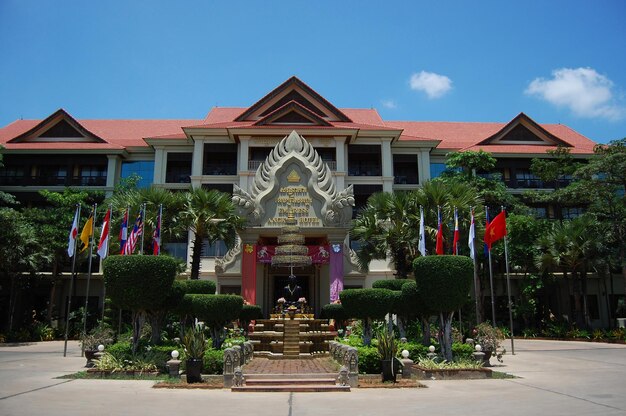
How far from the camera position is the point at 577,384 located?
42.7 ft

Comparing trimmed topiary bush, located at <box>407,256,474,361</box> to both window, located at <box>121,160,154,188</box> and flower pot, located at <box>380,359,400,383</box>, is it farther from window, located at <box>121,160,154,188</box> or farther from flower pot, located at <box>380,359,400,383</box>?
window, located at <box>121,160,154,188</box>

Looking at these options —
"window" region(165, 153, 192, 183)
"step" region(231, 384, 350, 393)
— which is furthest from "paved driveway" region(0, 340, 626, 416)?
"window" region(165, 153, 192, 183)

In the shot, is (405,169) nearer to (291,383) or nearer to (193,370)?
(291,383)

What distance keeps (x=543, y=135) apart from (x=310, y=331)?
2913 centimetres

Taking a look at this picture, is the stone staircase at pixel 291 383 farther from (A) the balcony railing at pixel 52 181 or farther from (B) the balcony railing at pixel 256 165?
(A) the balcony railing at pixel 52 181

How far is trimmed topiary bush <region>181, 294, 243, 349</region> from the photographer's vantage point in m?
17.5

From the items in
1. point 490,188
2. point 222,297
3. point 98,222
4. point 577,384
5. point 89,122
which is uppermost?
point 89,122

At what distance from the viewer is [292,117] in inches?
1457

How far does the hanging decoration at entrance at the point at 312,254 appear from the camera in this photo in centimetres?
2920

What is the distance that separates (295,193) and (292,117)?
924cm

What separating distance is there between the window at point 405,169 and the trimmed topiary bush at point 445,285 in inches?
923

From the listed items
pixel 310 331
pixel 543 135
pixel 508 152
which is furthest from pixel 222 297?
pixel 543 135

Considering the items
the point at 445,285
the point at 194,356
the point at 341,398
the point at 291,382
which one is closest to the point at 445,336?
the point at 445,285

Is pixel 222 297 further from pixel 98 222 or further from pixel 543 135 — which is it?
pixel 543 135
